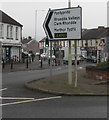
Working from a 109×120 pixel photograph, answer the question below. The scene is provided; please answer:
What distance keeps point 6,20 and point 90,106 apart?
38.1 metres

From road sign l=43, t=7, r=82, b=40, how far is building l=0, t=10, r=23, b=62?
29191 mm

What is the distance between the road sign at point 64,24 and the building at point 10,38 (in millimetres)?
29191

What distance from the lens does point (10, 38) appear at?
4641 cm

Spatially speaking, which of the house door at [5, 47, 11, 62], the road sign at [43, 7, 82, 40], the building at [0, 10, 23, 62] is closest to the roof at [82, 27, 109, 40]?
the building at [0, 10, 23, 62]

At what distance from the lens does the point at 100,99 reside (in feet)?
37.1

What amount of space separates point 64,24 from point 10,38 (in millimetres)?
32752

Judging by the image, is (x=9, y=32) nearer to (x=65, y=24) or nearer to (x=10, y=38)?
(x=10, y=38)

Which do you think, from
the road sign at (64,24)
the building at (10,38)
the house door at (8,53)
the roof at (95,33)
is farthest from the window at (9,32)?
the roof at (95,33)

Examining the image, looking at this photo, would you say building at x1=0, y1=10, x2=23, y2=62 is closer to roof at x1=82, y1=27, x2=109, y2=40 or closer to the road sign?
the road sign

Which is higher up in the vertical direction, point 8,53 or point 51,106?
point 8,53

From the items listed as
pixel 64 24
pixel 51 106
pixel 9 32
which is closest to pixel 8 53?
pixel 9 32

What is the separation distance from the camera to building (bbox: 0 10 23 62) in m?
44.5

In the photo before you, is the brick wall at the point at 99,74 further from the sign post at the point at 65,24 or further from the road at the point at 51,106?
the road at the point at 51,106

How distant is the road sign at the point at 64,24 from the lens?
14.1 m
